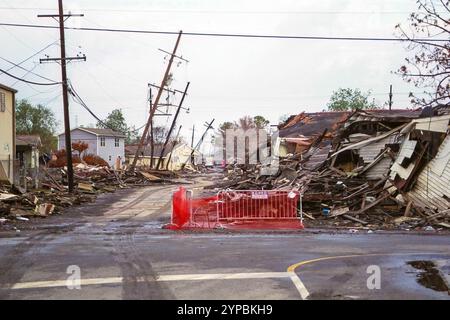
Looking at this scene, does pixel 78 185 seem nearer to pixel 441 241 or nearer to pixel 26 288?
pixel 441 241

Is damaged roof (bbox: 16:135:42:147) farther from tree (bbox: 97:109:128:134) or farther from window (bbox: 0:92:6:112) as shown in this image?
tree (bbox: 97:109:128:134)

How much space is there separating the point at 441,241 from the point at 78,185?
26.1m

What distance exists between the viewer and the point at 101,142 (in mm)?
94125

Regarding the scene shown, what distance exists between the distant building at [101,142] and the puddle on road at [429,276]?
8554 cm

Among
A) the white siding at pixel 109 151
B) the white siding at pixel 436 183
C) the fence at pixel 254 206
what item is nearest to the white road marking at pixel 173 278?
the fence at pixel 254 206

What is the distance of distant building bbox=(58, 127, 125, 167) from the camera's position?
93438 mm

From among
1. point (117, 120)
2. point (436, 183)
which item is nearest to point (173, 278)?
point (436, 183)

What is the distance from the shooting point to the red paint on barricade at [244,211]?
57.3 feet

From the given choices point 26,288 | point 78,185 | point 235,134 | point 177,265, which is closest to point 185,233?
point 177,265

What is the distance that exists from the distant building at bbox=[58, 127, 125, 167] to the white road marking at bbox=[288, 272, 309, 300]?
8616 centimetres

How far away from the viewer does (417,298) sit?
23.0ft

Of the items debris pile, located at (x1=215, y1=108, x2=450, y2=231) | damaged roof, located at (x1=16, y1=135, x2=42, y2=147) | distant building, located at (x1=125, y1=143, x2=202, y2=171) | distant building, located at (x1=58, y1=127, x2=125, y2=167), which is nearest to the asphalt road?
debris pile, located at (x1=215, y1=108, x2=450, y2=231)

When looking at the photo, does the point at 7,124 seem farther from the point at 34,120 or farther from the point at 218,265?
the point at 34,120

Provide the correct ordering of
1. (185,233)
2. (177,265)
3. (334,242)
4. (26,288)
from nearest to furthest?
(26,288)
(177,265)
(334,242)
(185,233)
